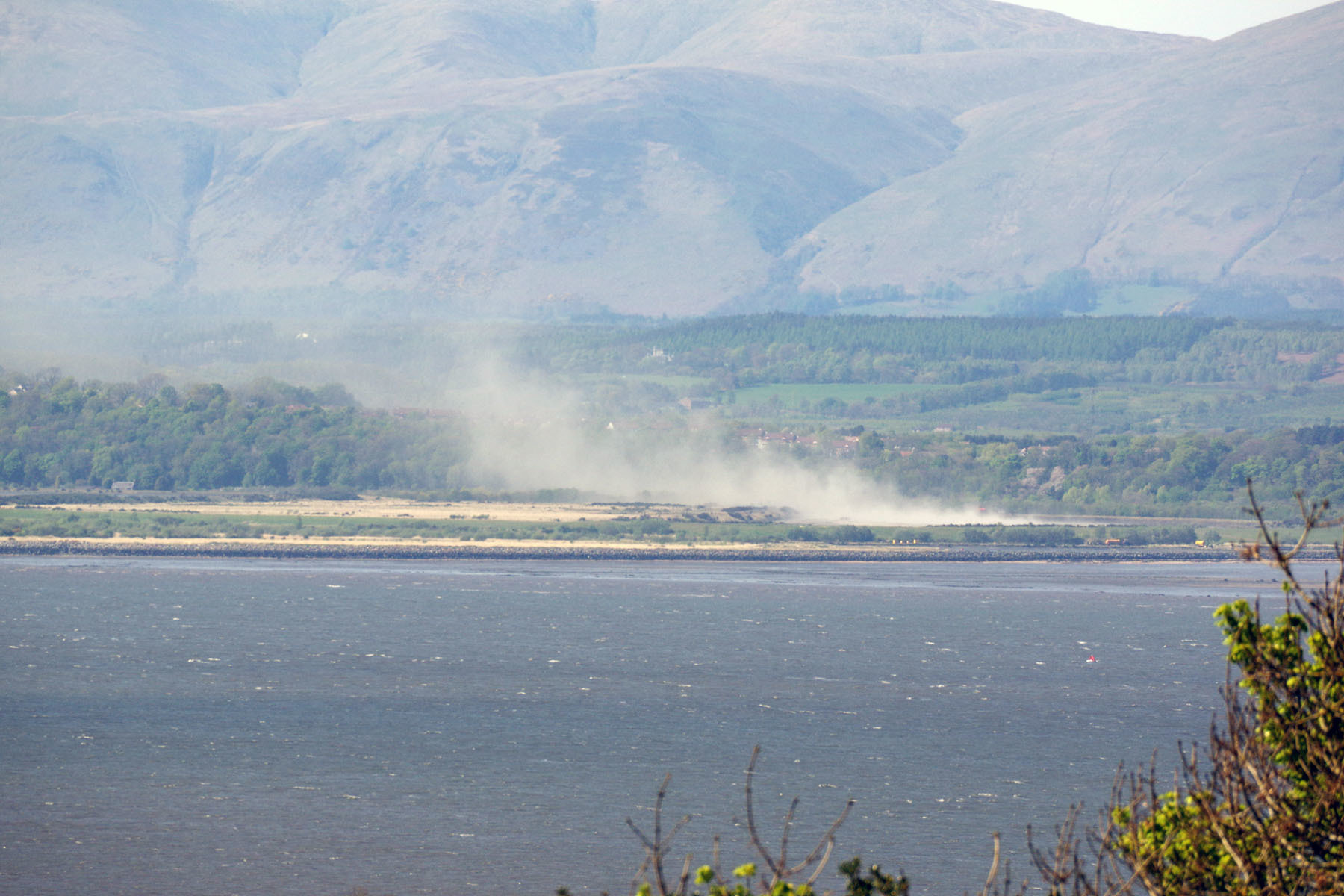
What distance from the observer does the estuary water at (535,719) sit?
5931 cm

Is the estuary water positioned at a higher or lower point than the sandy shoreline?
lower

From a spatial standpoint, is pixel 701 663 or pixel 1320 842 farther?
pixel 701 663

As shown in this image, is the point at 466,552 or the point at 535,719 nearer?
the point at 535,719

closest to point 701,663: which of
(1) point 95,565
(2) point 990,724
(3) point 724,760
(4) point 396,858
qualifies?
(2) point 990,724

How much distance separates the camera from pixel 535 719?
88188mm

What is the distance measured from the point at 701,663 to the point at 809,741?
1139 inches

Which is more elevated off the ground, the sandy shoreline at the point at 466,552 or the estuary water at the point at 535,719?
the sandy shoreline at the point at 466,552

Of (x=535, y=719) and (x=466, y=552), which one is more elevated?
(x=466, y=552)

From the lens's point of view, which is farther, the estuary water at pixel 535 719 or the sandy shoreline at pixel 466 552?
the sandy shoreline at pixel 466 552

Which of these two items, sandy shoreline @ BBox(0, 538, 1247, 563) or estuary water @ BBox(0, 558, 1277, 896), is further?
sandy shoreline @ BBox(0, 538, 1247, 563)

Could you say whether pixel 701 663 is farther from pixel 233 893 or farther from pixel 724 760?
pixel 233 893

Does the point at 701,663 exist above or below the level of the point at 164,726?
above

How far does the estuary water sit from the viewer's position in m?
59.3

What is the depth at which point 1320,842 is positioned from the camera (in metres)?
25.0
